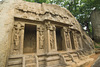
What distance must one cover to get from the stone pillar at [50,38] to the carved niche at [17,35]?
2.35 m

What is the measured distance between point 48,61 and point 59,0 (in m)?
18.6

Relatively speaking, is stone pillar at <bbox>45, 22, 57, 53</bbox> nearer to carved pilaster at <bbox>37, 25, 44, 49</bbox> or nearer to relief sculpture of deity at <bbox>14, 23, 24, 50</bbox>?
carved pilaster at <bbox>37, 25, 44, 49</bbox>

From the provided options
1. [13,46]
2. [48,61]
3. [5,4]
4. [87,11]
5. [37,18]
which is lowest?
[48,61]

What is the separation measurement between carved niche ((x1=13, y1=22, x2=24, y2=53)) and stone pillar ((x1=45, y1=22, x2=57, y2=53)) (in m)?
2.35

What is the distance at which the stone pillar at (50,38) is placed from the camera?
17.1 ft

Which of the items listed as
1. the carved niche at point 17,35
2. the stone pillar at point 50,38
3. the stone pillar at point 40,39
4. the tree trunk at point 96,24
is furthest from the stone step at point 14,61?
the tree trunk at point 96,24

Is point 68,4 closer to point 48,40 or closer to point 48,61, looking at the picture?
point 48,40

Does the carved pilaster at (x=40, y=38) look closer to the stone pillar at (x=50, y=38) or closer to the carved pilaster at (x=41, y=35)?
the carved pilaster at (x=41, y=35)

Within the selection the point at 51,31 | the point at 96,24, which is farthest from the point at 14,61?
the point at 96,24

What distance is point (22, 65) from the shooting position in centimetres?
375

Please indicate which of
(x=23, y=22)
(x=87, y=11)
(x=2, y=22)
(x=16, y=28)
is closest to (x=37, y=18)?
(x=23, y=22)

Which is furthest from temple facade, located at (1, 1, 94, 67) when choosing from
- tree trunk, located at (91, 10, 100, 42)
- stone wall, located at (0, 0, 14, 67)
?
tree trunk, located at (91, 10, 100, 42)

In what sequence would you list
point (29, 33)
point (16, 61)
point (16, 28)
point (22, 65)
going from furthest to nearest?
point (29, 33), point (16, 28), point (16, 61), point (22, 65)

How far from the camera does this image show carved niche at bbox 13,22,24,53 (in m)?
4.59
